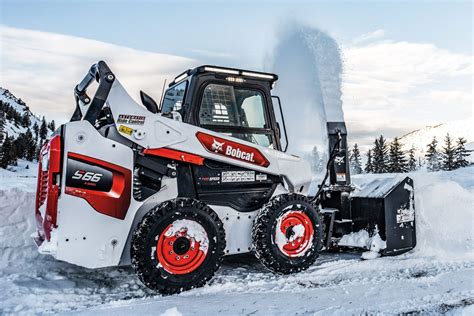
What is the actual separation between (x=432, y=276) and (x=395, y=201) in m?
1.22

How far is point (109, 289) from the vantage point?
13.6 feet

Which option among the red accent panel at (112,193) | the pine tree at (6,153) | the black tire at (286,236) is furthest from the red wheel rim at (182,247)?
the pine tree at (6,153)

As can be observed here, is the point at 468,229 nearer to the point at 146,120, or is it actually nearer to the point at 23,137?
the point at 146,120

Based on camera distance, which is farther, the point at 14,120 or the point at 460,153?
the point at 14,120

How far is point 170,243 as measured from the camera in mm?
4062

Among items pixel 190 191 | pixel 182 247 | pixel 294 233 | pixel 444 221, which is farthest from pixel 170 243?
pixel 444 221

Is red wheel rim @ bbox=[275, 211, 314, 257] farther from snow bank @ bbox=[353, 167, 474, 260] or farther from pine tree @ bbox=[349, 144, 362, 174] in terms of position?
pine tree @ bbox=[349, 144, 362, 174]

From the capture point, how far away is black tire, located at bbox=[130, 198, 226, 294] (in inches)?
152

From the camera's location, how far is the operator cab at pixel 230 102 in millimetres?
4805

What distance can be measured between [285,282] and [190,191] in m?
1.49

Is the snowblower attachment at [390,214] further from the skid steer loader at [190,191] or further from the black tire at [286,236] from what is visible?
the black tire at [286,236]

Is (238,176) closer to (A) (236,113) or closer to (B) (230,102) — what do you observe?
(A) (236,113)

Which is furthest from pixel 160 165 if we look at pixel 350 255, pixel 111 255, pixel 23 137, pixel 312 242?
pixel 23 137

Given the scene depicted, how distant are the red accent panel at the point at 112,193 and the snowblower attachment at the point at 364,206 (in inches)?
108
